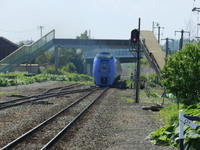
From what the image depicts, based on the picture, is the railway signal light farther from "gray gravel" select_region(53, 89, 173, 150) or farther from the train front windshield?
the train front windshield

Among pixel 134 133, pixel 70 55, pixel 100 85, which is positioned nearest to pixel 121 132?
pixel 134 133

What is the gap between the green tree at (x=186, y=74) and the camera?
1684cm

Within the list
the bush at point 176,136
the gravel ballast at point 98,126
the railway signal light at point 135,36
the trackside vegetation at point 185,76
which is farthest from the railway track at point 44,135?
the railway signal light at point 135,36

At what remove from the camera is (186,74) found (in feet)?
56.1

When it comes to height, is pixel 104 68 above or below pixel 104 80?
above

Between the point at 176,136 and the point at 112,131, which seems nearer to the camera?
the point at 176,136

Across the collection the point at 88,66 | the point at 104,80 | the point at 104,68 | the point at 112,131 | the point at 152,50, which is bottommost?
the point at 112,131

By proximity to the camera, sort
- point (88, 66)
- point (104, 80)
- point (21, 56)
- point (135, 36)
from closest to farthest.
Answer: point (135, 36), point (104, 80), point (21, 56), point (88, 66)

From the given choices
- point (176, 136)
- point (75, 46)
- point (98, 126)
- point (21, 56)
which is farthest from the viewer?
point (75, 46)

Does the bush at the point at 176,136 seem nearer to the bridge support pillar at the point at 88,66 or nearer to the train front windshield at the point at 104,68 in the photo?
the train front windshield at the point at 104,68

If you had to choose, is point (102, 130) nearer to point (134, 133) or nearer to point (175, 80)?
point (134, 133)

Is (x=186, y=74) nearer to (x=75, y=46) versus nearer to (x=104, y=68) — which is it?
(x=104, y=68)

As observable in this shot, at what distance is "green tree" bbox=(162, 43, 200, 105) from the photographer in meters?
16.8

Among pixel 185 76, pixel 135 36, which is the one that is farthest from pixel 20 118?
pixel 135 36
